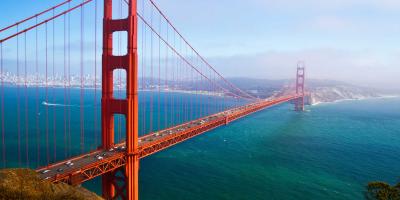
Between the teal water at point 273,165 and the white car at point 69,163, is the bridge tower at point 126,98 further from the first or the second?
the teal water at point 273,165

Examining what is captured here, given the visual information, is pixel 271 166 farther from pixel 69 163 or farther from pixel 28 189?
pixel 28 189

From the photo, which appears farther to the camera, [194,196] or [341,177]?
[341,177]

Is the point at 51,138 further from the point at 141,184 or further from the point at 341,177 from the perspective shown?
the point at 341,177

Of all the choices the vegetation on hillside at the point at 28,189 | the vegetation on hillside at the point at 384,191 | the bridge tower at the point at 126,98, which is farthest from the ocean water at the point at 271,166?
the vegetation on hillside at the point at 28,189

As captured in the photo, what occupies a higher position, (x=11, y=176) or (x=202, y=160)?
(x=11, y=176)

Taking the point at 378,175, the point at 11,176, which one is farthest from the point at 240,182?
the point at 11,176

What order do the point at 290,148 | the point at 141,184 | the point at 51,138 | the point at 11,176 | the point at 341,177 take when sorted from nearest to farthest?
the point at 11,176 < the point at 141,184 < the point at 341,177 < the point at 290,148 < the point at 51,138

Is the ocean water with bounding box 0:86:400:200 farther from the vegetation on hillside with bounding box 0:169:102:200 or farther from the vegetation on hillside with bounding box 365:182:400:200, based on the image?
the vegetation on hillside with bounding box 0:169:102:200
